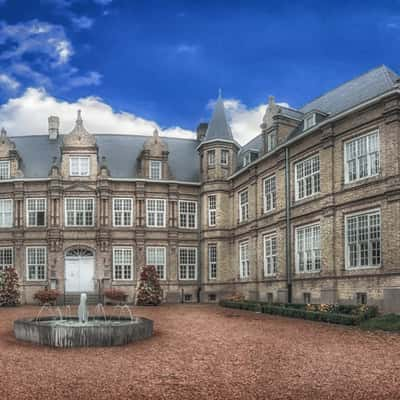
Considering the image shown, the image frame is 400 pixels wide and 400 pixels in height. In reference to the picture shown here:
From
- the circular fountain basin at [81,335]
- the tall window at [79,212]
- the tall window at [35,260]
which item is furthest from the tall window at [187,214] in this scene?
the circular fountain basin at [81,335]

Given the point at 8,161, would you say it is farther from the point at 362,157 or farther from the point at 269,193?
the point at 362,157

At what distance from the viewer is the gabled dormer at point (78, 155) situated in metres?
36.8

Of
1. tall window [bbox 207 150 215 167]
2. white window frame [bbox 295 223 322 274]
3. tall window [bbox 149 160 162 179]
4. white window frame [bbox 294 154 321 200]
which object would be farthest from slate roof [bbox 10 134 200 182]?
white window frame [bbox 295 223 322 274]

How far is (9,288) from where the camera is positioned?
109 ft

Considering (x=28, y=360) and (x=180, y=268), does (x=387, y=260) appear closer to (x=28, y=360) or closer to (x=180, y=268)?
(x=28, y=360)

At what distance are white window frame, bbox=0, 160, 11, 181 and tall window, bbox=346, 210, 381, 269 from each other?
25.0m

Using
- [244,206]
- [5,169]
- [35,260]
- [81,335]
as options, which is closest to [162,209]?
[244,206]

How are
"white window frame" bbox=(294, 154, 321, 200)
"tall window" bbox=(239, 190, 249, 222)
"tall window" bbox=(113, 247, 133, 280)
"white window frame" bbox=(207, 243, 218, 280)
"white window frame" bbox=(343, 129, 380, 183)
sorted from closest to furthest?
"white window frame" bbox=(343, 129, 380, 183) < "white window frame" bbox=(294, 154, 321, 200) < "tall window" bbox=(239, 190, 249, 222) < "tall window" bbox=(113, 247, 133, 280) < "white window frame" bbox=(207, 243, 218, 280)

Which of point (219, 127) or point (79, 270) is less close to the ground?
point (219, 127)

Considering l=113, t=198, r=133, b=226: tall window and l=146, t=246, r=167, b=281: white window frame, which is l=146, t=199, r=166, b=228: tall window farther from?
l=146, t=246, r=167, b=281: white window frame

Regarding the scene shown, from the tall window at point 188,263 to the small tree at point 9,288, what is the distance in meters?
11.4

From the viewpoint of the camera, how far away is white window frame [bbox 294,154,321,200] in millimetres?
25500

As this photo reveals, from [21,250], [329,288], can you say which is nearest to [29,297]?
[21,250]

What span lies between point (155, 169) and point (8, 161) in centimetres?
1067
